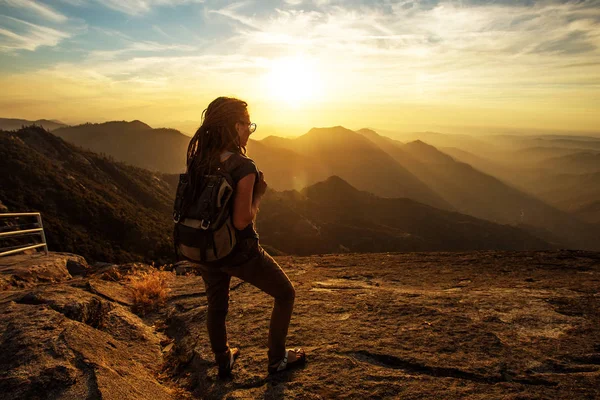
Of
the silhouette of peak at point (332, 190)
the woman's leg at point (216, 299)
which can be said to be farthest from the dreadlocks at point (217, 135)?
the silhouette of peak at point (332, 190)

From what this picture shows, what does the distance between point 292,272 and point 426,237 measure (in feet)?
376

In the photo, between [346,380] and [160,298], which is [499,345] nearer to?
[346,380]

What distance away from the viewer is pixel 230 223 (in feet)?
8.10

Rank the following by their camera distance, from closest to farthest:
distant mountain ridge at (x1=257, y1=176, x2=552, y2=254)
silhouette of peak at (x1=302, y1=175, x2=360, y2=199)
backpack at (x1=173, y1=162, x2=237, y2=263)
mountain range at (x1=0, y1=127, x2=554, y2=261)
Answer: backpack at (x1=173, y1=162, x2=237, y2=263) < mountain range at (x1=0, y1=127, x2=554, y2=261) < distant mountain ridge at (x1=257, y1=176, x2=552, y2=254) < silhouette of peak at (x1=302, y1=175, x2=360, y2=199)

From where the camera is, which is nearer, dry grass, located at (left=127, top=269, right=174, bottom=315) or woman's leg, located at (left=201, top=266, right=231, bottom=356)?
woman's leg, located at (left=201, top=266, right=231, bottom=356)

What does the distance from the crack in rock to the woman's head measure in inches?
89.5

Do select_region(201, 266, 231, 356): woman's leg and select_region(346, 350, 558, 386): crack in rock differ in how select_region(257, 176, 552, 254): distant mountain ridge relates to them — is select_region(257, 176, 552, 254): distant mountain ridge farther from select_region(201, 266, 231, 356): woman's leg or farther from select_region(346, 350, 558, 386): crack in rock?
select_region(201, 266, 231, 356): woman's leg

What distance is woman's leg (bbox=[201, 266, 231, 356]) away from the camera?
2.78m

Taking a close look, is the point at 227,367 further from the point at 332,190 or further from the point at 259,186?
the point at 332,190

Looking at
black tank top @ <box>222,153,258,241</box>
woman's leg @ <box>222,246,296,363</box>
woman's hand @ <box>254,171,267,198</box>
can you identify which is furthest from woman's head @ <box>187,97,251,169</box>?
woman's leg @ <box>222,246,296,363</box>

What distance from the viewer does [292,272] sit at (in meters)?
7.62

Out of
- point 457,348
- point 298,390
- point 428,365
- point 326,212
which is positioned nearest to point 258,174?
point 298,390

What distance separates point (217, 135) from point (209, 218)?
0.64m

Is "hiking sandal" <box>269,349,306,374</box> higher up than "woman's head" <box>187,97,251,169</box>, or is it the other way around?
"woman's head" <box>187,97,251,169</box>
